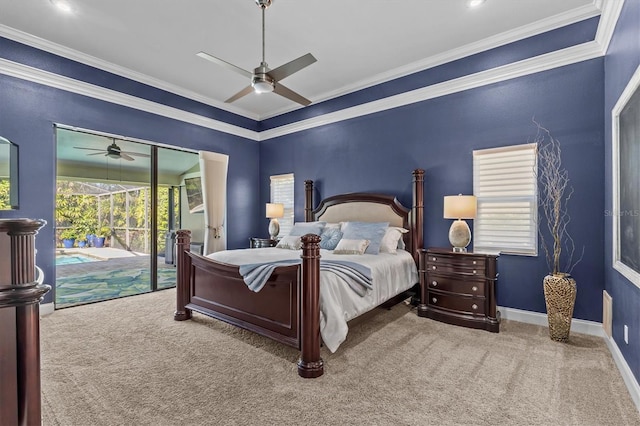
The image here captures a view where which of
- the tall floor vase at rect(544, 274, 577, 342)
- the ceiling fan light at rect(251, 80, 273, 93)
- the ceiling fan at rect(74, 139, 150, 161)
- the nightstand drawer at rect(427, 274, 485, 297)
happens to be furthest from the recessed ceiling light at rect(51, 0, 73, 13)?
the tall floor vase at rect(544, 274, 577, 342)

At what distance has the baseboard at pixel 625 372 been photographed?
198 centimetres

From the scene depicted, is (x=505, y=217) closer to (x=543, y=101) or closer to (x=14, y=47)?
(x=543, y=101)

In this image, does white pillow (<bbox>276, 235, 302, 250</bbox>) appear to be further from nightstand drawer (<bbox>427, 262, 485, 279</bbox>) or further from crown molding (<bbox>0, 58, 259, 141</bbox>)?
crown molding (<bbox>0, 58, 259, 141</bbox>)

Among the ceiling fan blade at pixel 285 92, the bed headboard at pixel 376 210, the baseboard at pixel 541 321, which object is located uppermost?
the ceiling fan blade at pixel 285 92

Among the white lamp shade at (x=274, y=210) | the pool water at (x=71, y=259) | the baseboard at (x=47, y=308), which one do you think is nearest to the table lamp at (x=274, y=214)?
the white lamp shade at (x=274, y=210)

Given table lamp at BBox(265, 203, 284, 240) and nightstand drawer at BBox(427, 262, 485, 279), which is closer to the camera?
nightstand drawer at BBox(427, 262, 485, 279)

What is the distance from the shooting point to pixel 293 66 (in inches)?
112

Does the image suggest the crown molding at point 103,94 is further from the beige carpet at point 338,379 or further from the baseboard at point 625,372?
the baseboard at point 625,372

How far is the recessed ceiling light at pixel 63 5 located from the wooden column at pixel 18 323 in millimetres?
3454

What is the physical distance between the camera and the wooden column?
852 millimetres

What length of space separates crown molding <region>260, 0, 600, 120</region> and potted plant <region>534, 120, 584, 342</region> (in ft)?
3.36

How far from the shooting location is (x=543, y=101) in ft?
11.2

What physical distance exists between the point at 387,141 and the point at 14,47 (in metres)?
4.74

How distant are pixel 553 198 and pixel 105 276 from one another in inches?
249
